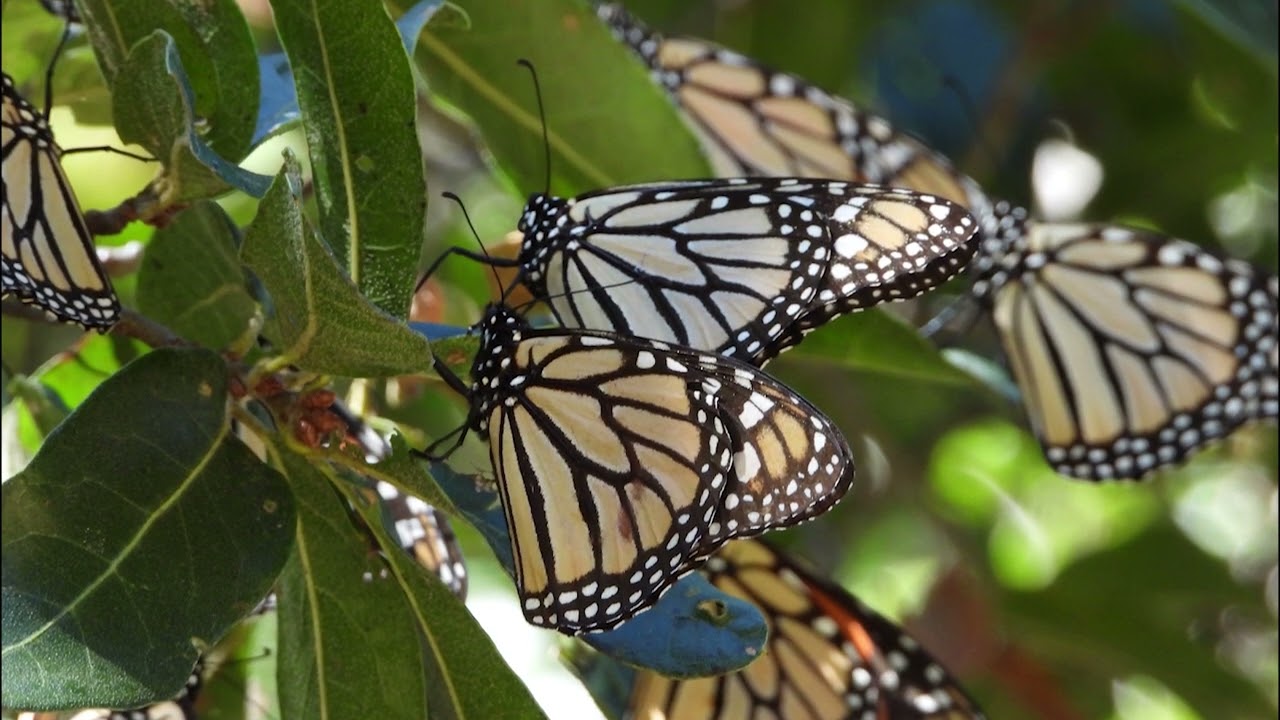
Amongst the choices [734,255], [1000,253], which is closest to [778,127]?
[1000,253]

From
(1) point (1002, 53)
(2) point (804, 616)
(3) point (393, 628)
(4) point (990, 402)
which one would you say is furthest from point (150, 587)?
(1) point (1002, 53)

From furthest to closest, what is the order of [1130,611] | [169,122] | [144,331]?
1. [1130,611]
2. [144,331]
3. [169,122]

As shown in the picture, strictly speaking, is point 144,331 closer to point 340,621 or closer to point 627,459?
point 340,621

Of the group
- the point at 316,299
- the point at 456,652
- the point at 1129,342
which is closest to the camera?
the point at 316,299

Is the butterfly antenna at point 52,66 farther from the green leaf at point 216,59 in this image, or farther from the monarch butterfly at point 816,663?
the monarch butterfly at point 816,663

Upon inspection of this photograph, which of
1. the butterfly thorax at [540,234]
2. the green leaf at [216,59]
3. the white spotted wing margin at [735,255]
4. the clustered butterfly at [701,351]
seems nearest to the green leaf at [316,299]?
the clustered butterfly at [701,351]

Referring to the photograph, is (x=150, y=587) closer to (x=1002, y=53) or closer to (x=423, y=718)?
(x=423, y=718)

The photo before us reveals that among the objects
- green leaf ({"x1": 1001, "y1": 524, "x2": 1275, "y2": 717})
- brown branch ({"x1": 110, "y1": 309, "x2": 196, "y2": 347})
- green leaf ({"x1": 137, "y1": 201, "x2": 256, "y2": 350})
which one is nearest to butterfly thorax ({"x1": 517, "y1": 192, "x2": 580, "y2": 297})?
green leaf ({"x1": 137, "y1": 201, "x2": 256, "y2": 350})

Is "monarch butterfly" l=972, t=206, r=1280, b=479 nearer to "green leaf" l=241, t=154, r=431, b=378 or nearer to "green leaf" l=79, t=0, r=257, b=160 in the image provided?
"green leaf" l=79, t=0, r=257, b=160
